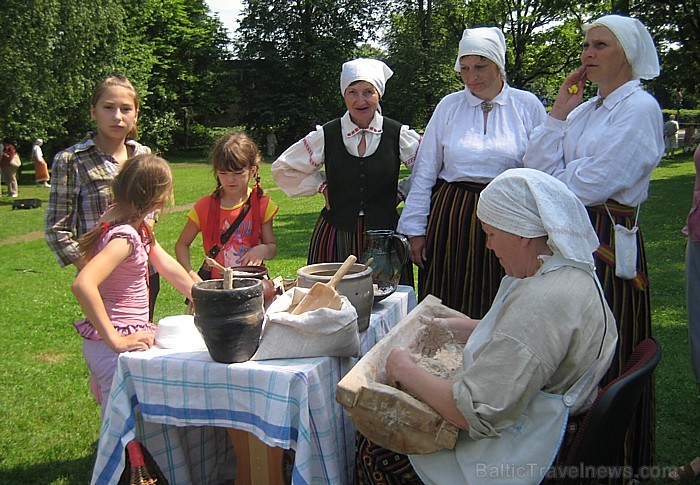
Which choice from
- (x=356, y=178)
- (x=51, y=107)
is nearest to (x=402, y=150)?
(x=356, y=178)

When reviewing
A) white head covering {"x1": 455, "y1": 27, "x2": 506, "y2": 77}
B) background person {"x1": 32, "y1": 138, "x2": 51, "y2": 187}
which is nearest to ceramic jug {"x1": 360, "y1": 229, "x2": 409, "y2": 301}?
white head covering {"x1": 455, "y1": 27, "x2": 506, "y2": 77}

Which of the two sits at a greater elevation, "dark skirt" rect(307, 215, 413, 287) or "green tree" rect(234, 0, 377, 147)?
"green tree" rect(234, 0, 377, 147)

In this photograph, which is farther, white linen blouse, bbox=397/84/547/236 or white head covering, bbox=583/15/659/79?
white linen blouse, bbox=397/84/547/236

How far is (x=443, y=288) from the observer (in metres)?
3.03

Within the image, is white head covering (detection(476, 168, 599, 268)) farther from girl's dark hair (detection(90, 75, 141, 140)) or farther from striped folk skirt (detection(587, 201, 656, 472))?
girl's dark hair (detection(90, 75, 141, 140))

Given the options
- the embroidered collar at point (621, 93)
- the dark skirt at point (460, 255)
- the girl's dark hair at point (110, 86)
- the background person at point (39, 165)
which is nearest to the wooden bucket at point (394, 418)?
the dark skirt at point (460, 255)

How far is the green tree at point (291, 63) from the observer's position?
27797mm

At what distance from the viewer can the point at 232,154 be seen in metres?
2.92

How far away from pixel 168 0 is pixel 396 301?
3166cm

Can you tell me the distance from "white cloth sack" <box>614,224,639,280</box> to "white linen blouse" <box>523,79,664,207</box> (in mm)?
141

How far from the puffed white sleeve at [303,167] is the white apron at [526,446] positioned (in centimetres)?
179

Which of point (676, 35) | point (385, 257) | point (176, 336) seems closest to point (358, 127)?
point (385, 257)

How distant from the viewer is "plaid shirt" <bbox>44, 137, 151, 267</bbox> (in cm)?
272

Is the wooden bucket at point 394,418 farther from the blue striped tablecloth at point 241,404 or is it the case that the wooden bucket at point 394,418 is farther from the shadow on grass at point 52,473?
the shadow on grass at point 52,473
